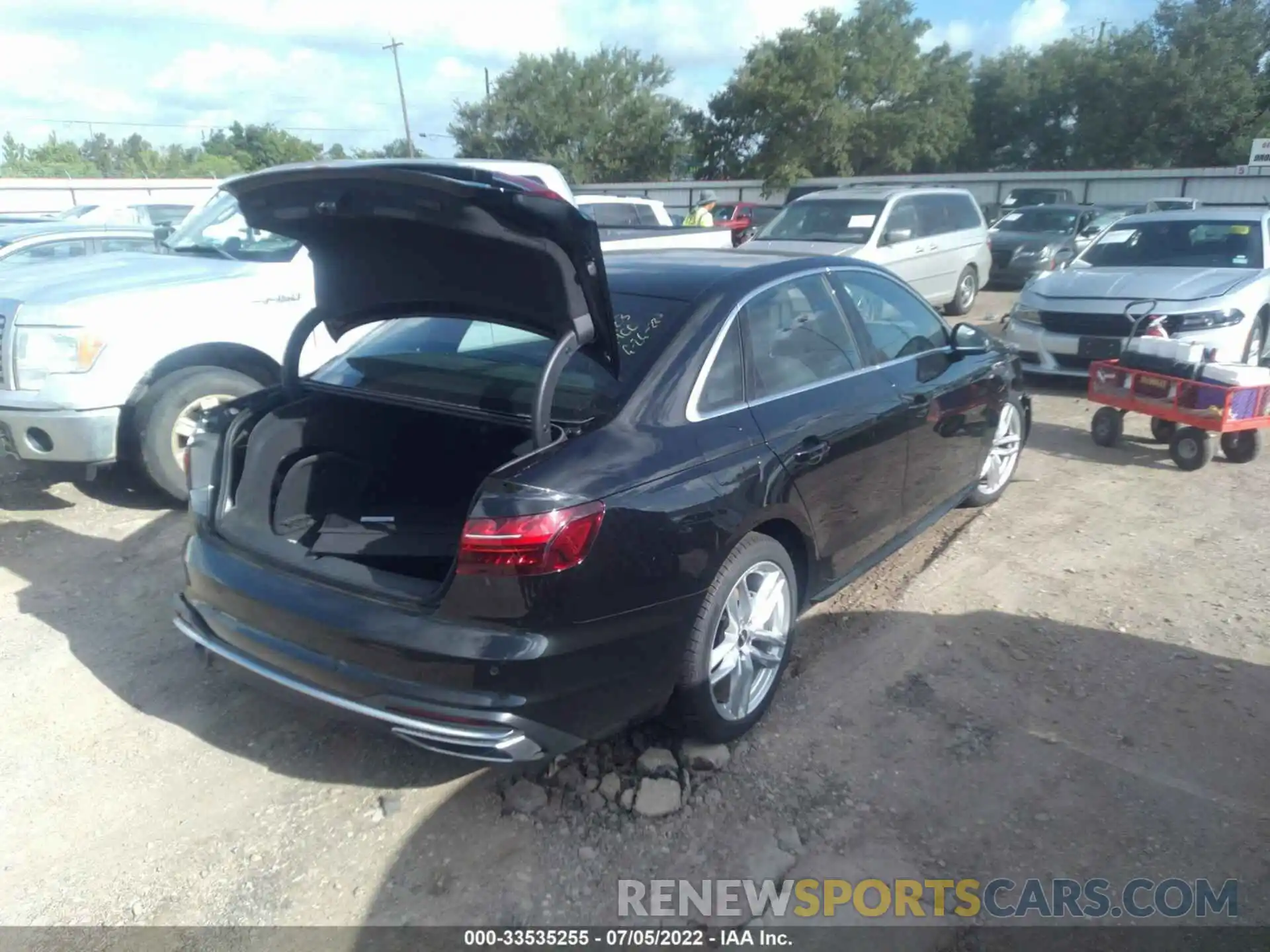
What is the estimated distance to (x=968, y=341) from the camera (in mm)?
5082

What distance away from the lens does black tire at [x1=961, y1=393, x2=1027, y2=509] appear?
5650 millimetres

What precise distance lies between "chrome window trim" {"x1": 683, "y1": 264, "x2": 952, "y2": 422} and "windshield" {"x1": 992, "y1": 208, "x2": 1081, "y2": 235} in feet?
47.1

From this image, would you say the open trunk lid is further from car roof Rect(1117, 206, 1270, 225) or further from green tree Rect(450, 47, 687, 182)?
green tree Rect(450, 47, 687, 182)

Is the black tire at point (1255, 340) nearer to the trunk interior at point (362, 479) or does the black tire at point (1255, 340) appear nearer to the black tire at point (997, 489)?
the black tire at point (997, 489)

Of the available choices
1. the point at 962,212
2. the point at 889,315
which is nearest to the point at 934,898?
the point at 889,315

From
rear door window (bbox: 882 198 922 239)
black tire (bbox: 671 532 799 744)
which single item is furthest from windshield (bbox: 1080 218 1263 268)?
black tire (bbox: 671 532 799 744)

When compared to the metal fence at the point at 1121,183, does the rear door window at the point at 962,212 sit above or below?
above

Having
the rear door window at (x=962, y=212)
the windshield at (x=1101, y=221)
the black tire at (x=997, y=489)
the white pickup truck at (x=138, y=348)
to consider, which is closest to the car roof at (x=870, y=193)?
the rear door window at (x=962, y=212)

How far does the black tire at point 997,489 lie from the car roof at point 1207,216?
16.3 feet

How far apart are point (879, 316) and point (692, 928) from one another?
297cm

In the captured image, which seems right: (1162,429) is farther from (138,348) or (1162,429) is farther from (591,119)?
(591,119)

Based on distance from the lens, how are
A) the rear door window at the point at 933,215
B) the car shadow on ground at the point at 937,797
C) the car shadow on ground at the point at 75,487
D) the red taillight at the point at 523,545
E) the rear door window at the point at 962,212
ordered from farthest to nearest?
the rear door window at the point at 962,212, the rear door window at the point at 933,215, the car shadow on ground at the point at 75,487, the car shadow on ground at the point at 937,797, the red taillight at the point at 523,545

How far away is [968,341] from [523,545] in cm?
332

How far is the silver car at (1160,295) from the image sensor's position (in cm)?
785
